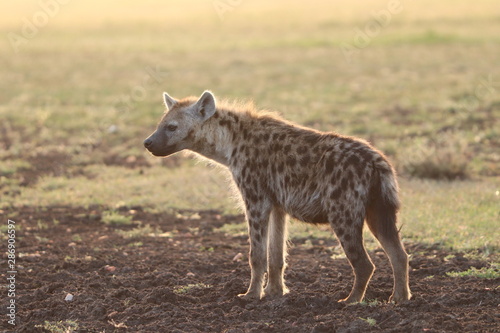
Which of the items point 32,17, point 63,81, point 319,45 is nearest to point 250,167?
point 63,81

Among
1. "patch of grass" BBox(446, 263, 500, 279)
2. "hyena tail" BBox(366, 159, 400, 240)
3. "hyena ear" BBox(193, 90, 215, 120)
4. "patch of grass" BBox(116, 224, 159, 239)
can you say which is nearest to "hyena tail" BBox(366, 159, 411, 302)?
"hyena tail" BBox(366, 159, 400, 240)

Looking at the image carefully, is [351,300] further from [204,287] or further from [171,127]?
[171,127]

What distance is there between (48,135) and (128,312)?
9.81 m

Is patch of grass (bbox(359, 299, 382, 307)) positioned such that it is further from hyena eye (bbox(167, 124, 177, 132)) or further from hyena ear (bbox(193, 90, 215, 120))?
hyena eye (bbox(167, 124, 177, 132))

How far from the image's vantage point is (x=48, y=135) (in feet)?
49.8

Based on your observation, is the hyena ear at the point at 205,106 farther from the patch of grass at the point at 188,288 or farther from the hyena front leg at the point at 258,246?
the patch of grass at the point at 188,288

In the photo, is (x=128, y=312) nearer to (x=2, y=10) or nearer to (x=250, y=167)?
(x=250, y=167)

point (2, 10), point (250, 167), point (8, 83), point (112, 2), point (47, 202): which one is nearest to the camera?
point (250, 167)

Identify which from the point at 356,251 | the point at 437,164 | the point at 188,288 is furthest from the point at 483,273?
the point at 437,164

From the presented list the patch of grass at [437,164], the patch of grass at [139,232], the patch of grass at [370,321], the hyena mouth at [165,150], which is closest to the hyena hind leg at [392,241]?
the patch of grass at [370,321]

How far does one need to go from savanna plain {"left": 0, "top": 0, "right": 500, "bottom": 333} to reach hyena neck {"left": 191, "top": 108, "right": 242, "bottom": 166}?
18.1 inches

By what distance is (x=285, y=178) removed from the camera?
638 cm

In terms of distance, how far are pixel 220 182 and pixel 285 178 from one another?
538 centimetres

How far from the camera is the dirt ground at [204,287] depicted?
18.4 feet
